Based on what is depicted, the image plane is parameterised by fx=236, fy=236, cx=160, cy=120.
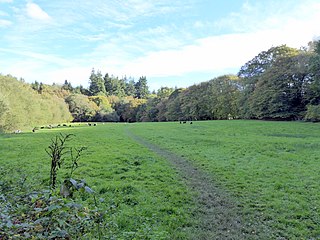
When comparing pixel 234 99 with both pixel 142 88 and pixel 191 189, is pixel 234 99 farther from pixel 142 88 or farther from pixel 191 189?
pixel 142 88

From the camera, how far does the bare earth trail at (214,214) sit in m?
5.05

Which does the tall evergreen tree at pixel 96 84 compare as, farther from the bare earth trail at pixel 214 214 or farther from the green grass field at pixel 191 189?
the bare earth trail at pixel 214 214

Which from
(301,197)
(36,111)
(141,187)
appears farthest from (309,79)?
(36,111)

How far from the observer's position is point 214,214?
603 centimetres

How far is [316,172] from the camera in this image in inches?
382

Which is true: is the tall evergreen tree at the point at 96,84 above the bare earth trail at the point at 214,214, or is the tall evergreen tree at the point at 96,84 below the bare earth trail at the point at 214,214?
above

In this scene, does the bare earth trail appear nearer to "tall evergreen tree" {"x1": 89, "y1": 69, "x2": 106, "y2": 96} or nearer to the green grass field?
the green grass field

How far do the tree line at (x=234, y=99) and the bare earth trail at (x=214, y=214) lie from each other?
1047 inches

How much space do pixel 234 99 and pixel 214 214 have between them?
156 feet

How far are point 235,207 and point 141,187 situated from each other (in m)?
3.12

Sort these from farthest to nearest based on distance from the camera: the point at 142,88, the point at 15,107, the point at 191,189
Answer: the point at 142,88 < the point at 15,107 < the point at 191,189

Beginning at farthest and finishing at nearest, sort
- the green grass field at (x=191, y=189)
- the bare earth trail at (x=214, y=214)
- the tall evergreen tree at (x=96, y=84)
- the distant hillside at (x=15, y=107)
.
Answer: the tall evergreen tree at (x=96, y=84)
the distant hillside at (x=15, y=107)
the green grass field at (x=191, y=189)
the bare earth trail at (x=214, y=214)

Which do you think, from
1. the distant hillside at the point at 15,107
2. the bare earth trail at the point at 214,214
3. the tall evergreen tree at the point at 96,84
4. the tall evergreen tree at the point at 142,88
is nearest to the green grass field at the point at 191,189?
the bare earth trail at the point at 214,214

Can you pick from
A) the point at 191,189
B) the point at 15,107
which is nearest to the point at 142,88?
the point at 15,107
